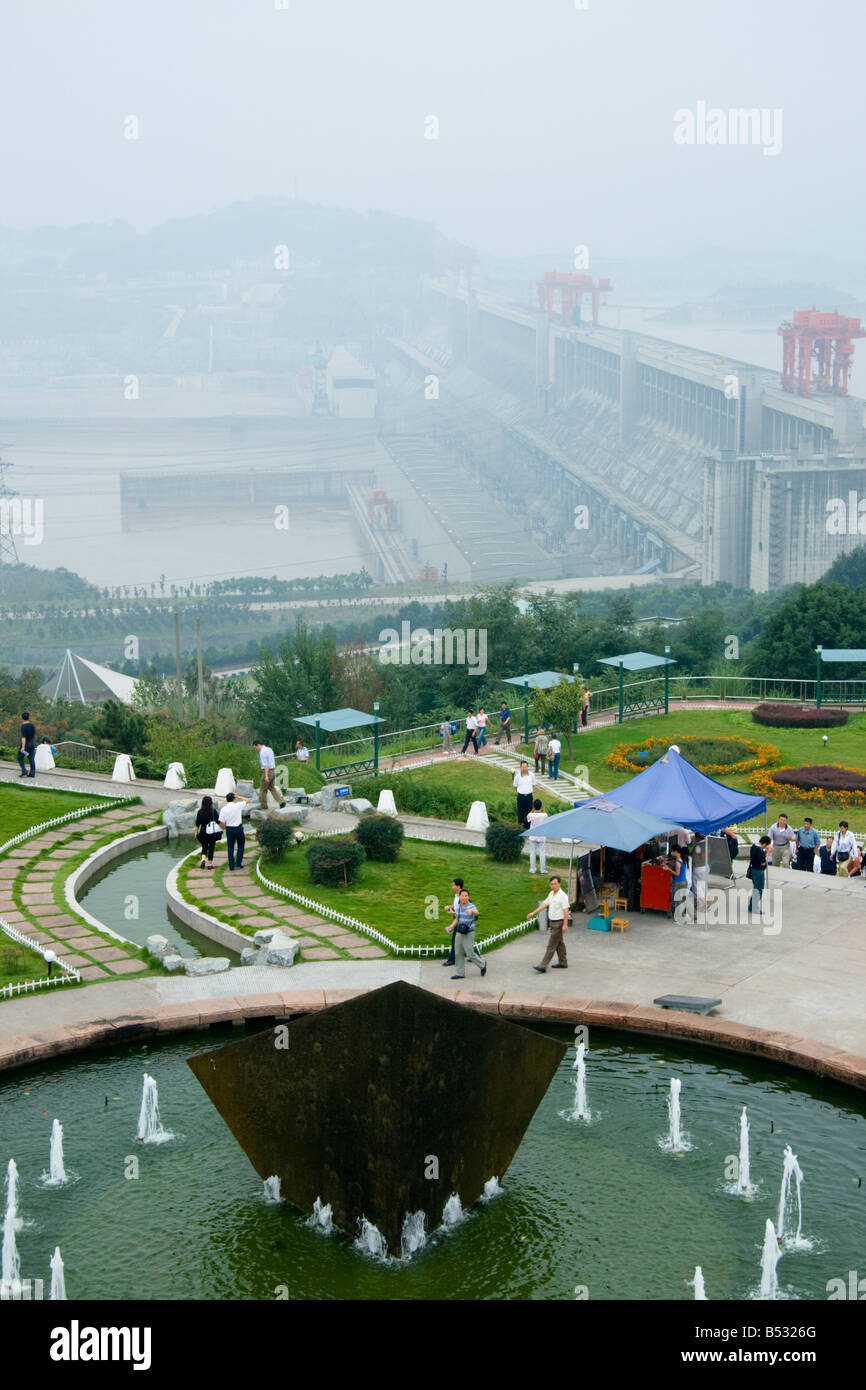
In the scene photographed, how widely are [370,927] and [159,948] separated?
2587 mm

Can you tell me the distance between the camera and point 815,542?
153 metres

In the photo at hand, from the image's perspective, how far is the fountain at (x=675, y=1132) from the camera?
12227 mm

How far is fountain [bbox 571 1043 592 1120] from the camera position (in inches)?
508

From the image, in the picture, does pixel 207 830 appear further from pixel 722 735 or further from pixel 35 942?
pixel 722 735

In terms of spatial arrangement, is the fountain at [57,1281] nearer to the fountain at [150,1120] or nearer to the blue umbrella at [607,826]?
the fountain at [150,1120]

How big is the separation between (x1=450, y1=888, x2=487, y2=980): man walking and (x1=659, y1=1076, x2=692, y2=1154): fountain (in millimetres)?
3539

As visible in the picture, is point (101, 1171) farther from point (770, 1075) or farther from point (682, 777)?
point (682, 777)

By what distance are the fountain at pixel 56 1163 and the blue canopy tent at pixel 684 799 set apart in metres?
8.26

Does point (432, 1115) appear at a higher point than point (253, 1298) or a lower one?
higher

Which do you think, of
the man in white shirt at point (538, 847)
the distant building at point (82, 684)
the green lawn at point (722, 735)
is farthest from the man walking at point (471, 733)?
the distant building at point (82, 684)

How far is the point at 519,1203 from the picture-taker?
446 inches

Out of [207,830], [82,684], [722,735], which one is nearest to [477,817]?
[207,830]

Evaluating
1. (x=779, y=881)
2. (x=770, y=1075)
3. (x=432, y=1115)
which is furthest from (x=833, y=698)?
(x=432, y=1115)

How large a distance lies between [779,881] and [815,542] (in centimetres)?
13938
